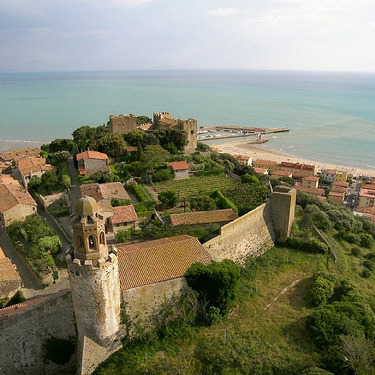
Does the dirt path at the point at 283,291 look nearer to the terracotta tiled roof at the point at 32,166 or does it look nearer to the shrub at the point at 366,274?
the shrub at the point at 366,274

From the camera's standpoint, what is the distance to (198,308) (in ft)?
57.3

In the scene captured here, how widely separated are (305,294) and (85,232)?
43.3 feet

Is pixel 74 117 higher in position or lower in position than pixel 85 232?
lower

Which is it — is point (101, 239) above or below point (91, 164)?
above

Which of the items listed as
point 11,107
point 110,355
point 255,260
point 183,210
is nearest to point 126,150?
point 183,210

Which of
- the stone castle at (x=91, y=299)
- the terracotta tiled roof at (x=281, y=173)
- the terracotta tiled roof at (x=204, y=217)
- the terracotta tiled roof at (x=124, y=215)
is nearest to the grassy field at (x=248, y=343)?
the stone castle at (x=91, y=299)

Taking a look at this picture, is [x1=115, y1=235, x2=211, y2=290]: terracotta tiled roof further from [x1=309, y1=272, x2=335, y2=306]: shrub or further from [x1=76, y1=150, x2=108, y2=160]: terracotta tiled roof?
[x1=76, y1=150, x2=108, y2=160]: terracotta tiled roof

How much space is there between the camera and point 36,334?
1529 centimetres

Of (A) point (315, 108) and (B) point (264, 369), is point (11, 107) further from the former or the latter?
(B) point (264, 369)

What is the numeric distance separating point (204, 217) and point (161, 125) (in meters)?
31.5

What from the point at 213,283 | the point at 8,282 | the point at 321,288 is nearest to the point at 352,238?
the point at 321,288

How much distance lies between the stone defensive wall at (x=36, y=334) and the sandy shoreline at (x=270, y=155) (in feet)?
202

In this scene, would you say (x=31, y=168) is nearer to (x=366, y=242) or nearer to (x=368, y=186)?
(x=366, y=242)

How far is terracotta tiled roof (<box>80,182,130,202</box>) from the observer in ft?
97.8
